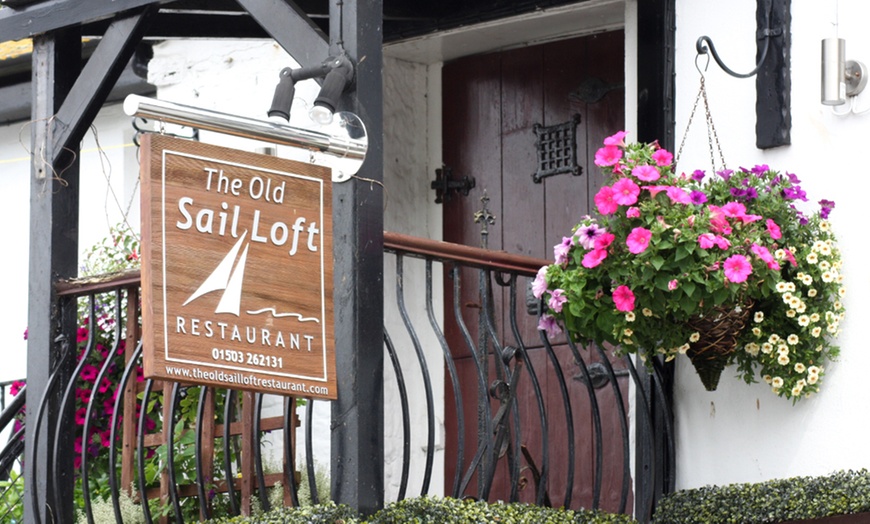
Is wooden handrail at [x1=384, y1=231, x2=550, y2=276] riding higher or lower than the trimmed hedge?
higher

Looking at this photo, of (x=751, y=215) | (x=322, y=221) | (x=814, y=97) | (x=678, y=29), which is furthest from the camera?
(x=678, y=29)

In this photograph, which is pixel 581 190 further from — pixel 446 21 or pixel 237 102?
pixel 237 102

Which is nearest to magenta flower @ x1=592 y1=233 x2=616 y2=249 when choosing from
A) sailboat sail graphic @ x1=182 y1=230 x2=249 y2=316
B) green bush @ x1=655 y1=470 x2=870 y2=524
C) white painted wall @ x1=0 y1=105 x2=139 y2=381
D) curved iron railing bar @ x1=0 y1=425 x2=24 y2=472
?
green bush @ x1=655 y1=470 x2=870 y2=524

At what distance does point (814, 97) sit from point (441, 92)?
2.16 metres

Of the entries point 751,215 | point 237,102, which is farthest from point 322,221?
point 237,102

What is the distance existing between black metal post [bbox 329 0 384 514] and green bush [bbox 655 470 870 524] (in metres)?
1.16

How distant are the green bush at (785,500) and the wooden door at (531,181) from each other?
3.63 feet

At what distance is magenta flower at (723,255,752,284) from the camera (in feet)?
15.7

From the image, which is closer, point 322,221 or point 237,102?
point 322,221

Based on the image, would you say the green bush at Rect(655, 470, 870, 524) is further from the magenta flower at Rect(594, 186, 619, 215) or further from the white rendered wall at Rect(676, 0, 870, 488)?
the magenta flower at Rect(594, 186, 619, 215)

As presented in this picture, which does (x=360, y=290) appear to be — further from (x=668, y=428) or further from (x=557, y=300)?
(x=668, y=428)

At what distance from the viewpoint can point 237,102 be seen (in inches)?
286

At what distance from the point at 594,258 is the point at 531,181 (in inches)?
70.7

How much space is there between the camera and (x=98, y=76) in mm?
5594
